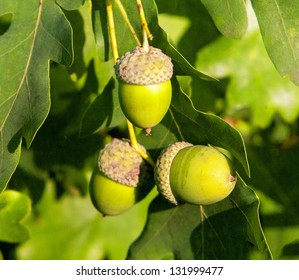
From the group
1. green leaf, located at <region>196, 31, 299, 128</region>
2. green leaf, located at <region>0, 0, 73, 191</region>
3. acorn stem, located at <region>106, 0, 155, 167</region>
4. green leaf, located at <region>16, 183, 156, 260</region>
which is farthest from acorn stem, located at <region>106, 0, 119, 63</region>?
green leaf, located at <region>16, 183, 156, 260</region>

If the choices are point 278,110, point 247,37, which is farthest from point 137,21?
point 278,110

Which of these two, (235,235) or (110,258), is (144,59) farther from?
(110,258)

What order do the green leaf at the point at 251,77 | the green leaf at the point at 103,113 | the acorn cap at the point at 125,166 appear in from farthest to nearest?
the green leaf at the point at 251,77 < the green leaf at the point at 103,113 < the acorn cap at the point at 125,166

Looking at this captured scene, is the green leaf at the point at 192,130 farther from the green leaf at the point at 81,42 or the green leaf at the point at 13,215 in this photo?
the green leaf at the point at 13,215

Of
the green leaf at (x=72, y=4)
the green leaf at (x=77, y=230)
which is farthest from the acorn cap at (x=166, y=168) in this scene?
Result: the green leaf at (x=77, y=230)

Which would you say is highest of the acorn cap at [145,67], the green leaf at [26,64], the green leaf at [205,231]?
the acorn cap at [145,67]

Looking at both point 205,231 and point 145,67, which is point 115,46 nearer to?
point 145,67
